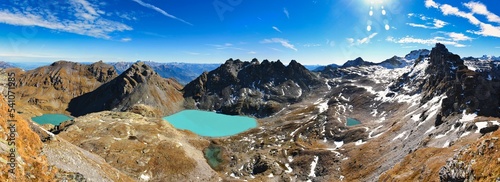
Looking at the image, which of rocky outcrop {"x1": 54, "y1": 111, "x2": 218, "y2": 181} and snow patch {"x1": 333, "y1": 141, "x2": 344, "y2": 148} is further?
snow patch {"x1": 333, "y1": 141, "x2": 344, "y2": 148}

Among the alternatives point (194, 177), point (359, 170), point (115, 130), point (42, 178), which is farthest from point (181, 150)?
point (42, 178)

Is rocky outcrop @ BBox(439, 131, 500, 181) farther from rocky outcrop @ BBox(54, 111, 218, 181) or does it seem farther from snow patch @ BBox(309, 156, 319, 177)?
rocky outcrop @ BBox(54, 111, 218, 181)

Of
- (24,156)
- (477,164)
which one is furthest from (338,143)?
(24,156)

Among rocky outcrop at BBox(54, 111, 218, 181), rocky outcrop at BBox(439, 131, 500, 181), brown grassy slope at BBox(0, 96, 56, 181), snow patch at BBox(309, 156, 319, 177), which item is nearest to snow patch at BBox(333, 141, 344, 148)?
snow patch at BBox(309, 156, 319, 177)

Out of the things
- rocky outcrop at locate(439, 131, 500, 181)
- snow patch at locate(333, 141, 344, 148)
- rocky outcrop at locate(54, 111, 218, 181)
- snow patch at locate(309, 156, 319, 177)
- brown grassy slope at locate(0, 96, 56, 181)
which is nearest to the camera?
brown grassy slope at locate(0, 96, 56, 181)

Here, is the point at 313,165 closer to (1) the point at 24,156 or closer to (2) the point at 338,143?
(2) the point at 338,143
